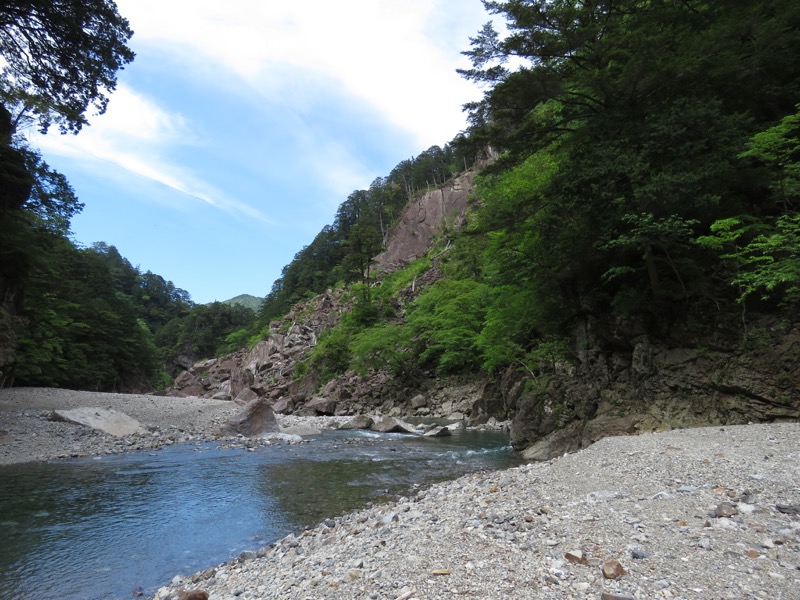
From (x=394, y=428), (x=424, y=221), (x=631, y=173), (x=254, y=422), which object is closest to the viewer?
(x=631, y=173)

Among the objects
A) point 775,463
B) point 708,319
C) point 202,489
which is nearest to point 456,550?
point 775,463

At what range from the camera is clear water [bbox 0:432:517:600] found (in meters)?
5.59

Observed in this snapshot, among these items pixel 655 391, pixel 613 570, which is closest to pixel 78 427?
pixel 613 570

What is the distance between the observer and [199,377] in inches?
2288

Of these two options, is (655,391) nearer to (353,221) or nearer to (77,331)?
(77,331)

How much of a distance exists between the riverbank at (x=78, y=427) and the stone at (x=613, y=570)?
48.6ft

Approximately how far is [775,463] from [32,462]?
649 inches

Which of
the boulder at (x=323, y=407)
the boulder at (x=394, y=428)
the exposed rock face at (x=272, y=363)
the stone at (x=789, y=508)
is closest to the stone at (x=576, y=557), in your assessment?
the stone at (x=789, y=508)

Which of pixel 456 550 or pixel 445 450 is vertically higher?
pixel 456 550

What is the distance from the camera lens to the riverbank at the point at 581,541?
3238 millimetres

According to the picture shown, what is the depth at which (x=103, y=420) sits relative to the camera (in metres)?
16.9

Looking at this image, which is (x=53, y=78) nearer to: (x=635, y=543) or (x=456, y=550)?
(x=456, y=550)

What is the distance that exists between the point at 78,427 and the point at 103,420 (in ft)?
2.86

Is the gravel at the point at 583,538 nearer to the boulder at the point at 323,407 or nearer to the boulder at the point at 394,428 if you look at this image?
the boulder at the point at 394,428
